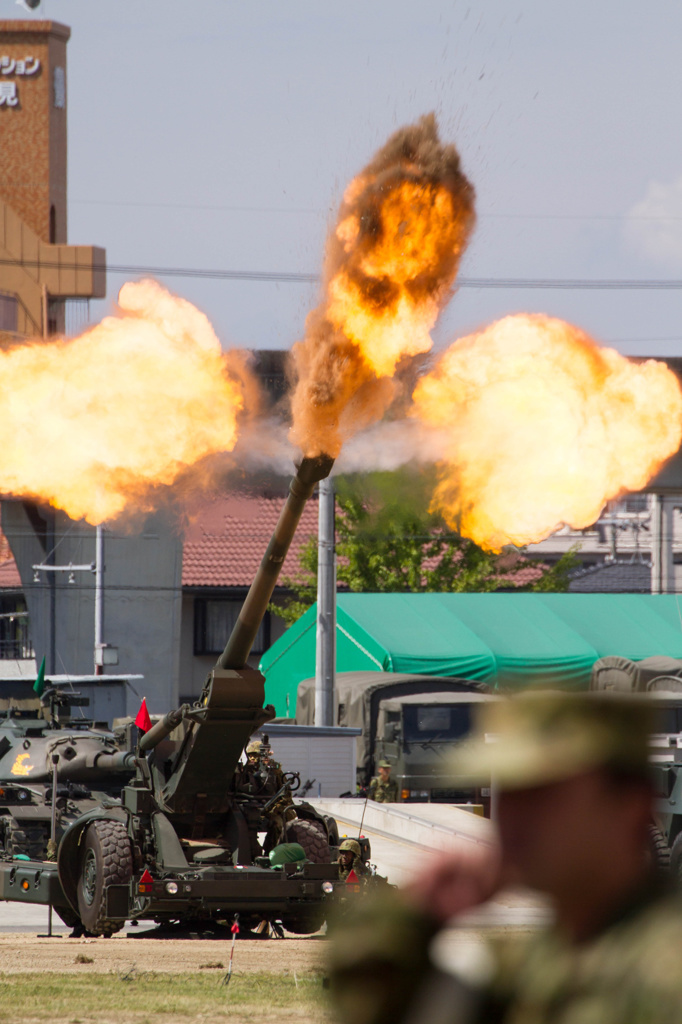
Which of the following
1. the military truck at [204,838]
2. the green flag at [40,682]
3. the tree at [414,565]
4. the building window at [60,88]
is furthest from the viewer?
the building window at [60,88]

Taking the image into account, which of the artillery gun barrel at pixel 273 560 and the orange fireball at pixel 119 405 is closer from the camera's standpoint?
the artillery gun barrel at pixel 273 560

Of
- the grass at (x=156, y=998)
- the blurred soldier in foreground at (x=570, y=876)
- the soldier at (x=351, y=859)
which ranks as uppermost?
the blurred soldier in foreground at (x=570, y=876)

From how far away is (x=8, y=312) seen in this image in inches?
2019

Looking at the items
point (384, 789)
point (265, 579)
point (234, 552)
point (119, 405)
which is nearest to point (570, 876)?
point (265, 579)

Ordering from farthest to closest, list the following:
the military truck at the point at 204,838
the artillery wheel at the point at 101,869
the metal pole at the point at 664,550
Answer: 1. the metal pole at the point at 664,550
2. the artillery wheel at the point at 101,869
3. the military truck at the point at 204,838

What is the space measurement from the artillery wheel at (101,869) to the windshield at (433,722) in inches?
506

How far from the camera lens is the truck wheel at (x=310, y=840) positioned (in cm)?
1447

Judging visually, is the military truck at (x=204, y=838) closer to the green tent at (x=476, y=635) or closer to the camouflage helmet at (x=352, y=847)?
the camouflage helmet at (x=352, y=847)

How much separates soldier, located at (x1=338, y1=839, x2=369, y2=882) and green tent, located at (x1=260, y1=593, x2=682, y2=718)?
15759 mm

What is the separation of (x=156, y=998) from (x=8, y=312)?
43.1 metres

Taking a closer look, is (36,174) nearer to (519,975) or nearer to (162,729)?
(162,729)

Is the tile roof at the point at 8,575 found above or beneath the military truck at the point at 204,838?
above

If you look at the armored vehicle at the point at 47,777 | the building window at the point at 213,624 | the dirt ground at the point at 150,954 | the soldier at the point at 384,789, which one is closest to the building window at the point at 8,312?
the building window at the point at 213,624

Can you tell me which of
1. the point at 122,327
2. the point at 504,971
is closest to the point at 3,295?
the point at 122,327
